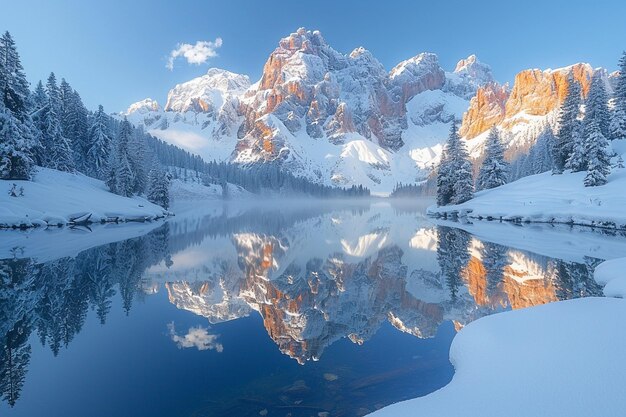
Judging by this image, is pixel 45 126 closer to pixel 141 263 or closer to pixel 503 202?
pixel 141 263

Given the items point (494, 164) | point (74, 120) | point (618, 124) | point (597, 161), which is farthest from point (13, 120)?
point (618, 124)

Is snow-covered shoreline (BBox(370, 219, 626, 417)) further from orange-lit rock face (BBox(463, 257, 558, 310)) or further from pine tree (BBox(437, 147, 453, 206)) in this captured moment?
pine tree (BBox(437, 147, 453, 206))

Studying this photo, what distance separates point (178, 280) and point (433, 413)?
48.8 feet

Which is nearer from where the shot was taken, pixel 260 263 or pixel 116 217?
pixel 260 263

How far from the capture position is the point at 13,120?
39.0 m

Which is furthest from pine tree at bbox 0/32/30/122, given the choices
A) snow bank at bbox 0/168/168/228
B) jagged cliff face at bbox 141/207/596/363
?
jagged cliff face at bbox 141/207/596/363

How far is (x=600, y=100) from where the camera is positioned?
5431cm

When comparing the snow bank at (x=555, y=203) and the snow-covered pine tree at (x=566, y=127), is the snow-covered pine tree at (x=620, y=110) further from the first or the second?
the snow bank at (x=555, y=203)

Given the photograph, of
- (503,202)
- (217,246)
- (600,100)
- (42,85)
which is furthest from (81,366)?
(42,85)

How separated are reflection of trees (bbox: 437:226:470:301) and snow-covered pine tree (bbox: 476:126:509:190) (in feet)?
117

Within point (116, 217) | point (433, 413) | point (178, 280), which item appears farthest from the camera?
point (116, 217)

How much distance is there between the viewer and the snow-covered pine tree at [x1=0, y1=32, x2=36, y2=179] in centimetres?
3844

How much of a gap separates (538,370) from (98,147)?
3129 inches

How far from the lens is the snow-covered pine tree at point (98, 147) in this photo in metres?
68.4
